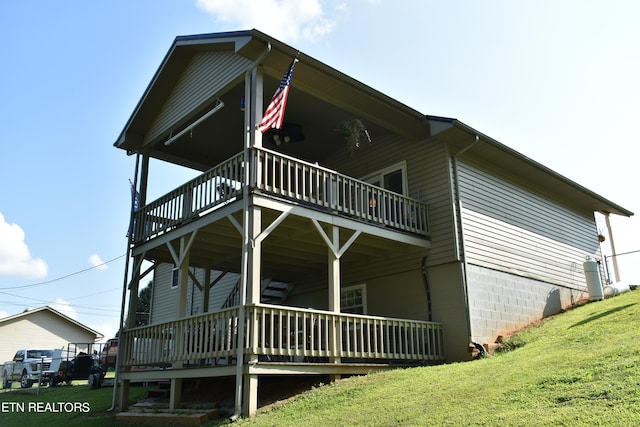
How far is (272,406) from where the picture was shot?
9.81 metres

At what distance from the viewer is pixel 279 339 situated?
10039mm

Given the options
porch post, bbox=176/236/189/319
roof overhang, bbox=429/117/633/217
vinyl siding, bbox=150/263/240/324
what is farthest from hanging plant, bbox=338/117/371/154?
vinyl siding, bbox=150/263/240/324

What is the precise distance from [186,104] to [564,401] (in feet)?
37.9

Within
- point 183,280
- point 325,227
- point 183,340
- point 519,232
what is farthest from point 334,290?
point 519,232

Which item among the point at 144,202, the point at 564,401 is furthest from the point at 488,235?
the point at 144,202

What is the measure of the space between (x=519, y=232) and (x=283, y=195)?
8198mm

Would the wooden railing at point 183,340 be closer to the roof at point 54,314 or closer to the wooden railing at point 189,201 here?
the wooden railing at point 189,201

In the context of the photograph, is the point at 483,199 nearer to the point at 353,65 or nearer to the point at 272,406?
the point at 353,65

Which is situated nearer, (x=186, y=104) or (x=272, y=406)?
(x=272, y=406)

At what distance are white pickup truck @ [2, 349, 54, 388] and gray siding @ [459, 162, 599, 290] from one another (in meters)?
18.3

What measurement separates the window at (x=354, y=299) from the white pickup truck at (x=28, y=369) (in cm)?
1396

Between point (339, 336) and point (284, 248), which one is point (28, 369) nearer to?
point (284, 248)

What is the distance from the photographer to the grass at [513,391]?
638 centimetres

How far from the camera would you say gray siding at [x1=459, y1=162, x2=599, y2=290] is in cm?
1450
